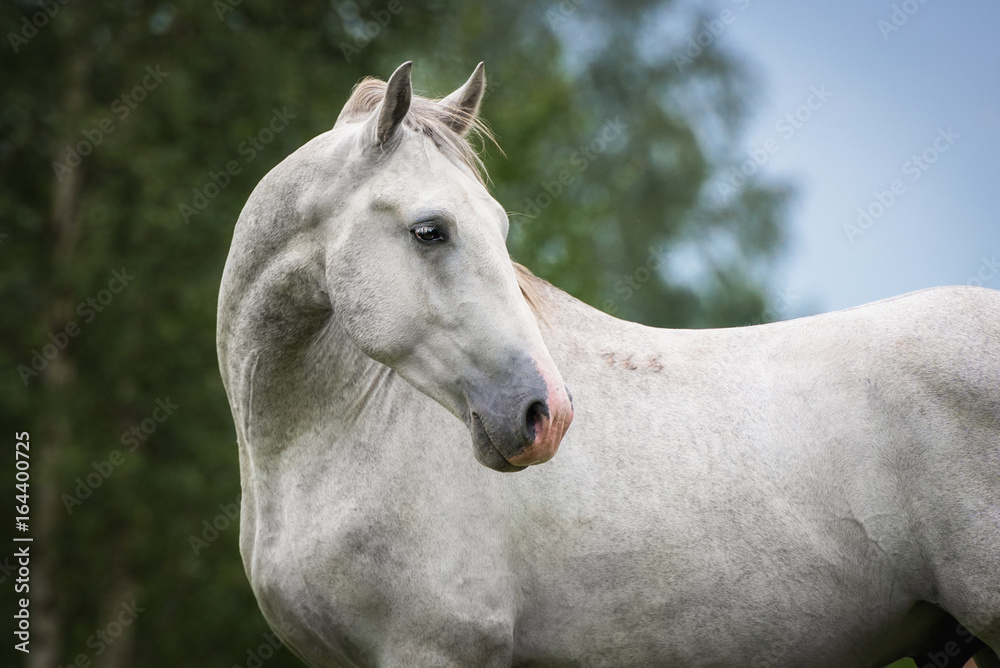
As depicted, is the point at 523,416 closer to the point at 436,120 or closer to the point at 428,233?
the point at 428,233

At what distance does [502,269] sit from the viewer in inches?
107

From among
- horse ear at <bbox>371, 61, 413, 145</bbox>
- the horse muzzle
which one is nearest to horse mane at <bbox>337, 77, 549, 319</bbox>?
horse ear at <bbox>371, 61, 413, 145</bbox>

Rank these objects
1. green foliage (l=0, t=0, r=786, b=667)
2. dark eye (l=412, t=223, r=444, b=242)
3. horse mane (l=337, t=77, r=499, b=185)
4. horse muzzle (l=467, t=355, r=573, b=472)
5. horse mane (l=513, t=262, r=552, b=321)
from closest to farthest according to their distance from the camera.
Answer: horse muzzle (l=467, t=355, r=573, b=472) → dark eye (l=412, t=223, r=444, b=242) → horse mane (l=337, t=77, r=499, b=185) → horse mane (l=513, t=262, r=552, b=321) → green foliage (l=0, t=0, r=786, b=667)

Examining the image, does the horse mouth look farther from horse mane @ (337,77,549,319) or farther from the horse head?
horse mane @ (337,77,549,319)

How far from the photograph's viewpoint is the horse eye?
2719 mm

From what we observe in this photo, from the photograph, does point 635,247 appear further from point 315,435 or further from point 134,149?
point 315,435

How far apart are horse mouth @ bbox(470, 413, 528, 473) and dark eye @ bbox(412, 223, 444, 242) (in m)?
0.57

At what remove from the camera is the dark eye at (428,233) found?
107 inches

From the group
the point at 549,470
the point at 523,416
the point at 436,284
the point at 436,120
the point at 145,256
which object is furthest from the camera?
the point at 145,256

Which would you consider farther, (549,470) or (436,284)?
(549,470)

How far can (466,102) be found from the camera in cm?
343

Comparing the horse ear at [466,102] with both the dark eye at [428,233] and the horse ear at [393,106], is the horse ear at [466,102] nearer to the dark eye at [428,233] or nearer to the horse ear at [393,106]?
the horse ear at [393,106]

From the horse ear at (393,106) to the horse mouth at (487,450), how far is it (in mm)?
1001

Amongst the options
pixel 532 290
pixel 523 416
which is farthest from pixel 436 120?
pixel 523 416
